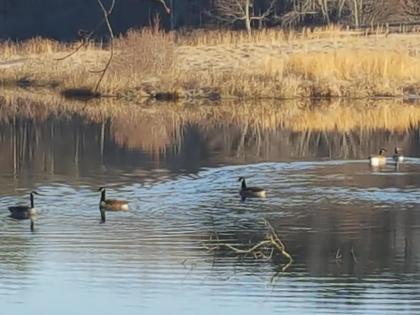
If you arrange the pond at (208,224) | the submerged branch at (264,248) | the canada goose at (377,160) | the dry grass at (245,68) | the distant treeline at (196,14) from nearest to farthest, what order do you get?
the pond at (208,224), the submerged branch at (264,248), the canada goose at (377,160), the dry grass at (245,68), the distant treeline at (196,14)

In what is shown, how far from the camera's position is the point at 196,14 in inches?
2267

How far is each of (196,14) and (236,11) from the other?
A: 197 inches

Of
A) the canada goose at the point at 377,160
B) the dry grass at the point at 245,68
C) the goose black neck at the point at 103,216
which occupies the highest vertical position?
the dry grass at the point at 245,68

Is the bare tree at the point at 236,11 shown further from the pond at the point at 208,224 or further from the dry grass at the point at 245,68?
the pond at the point at 208,224

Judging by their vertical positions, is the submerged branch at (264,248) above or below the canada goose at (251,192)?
below

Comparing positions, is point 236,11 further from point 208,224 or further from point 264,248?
point 264,248

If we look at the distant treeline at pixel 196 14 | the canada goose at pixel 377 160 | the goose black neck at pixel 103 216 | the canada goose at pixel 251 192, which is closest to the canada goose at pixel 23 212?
the goose black neck at pixel 103 216

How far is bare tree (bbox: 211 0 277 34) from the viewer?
52.0 meters

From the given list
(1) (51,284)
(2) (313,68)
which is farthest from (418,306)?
(2) (313,68)

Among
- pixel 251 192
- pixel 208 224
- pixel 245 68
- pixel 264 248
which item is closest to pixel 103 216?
pixel 208 224

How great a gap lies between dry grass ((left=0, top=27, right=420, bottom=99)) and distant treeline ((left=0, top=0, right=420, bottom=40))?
388 cm

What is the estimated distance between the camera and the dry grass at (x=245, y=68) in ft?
118

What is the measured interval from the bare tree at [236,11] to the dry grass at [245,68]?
8.46 metres

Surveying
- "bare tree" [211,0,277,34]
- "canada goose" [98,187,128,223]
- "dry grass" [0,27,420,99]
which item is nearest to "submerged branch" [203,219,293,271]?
"canada goose" [98,187,128,223]
